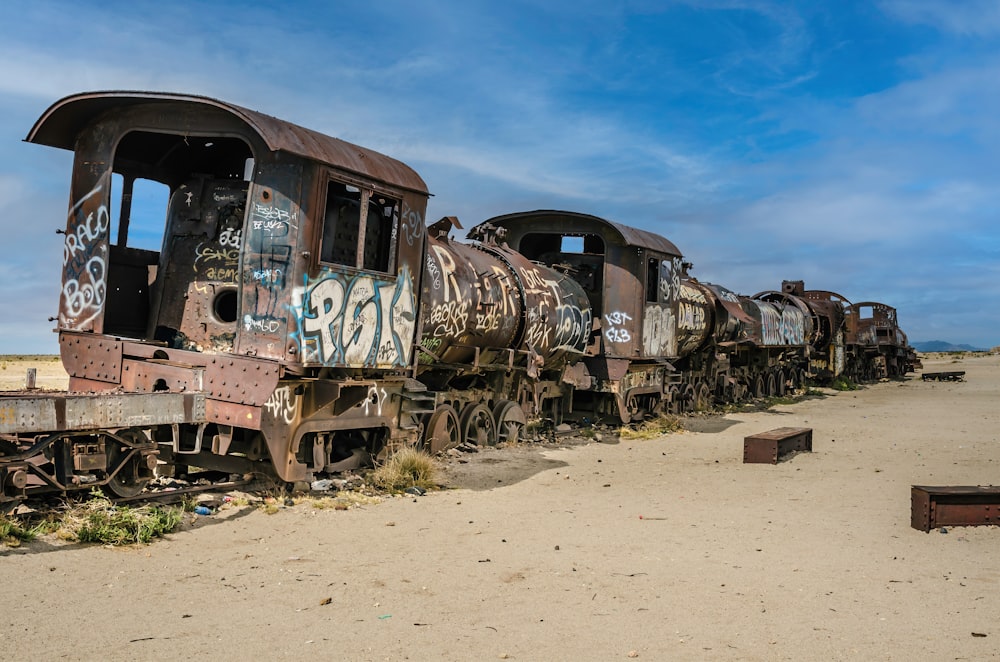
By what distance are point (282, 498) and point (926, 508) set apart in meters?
6.28

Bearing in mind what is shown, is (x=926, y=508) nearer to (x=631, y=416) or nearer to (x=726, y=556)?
(x=726, y=556)

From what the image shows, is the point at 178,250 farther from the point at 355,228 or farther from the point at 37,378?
the point at 37,378

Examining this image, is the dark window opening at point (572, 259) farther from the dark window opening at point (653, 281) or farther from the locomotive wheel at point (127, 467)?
the locomotive wheel at point (127, 467)

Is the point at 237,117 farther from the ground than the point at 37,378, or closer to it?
farther from the ground

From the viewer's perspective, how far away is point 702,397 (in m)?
21.6

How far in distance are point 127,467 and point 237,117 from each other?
351 centimetres

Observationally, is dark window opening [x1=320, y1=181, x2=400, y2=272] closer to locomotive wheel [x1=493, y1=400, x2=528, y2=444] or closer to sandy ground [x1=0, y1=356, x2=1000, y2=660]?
sandy ground [x1=0, y1=356, x2=1000, y2=660]

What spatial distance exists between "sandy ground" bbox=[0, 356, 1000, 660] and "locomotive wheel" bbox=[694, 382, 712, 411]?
35.7ft

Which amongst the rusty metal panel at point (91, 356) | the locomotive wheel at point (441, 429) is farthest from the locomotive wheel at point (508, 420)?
the rusty metal panel at point (91, 356)

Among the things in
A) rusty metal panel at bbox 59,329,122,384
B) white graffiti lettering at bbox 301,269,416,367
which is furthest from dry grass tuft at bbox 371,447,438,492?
rusty metal panel at bbox 59,329,122,384

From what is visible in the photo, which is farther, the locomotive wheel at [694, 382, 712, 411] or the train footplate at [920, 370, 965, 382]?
the train footplate at [920, 370, 965, 382]

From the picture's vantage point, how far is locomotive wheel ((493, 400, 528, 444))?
13.6 metres

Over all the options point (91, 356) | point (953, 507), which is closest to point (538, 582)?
point (953, 507)

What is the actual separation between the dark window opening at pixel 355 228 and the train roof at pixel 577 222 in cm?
701
